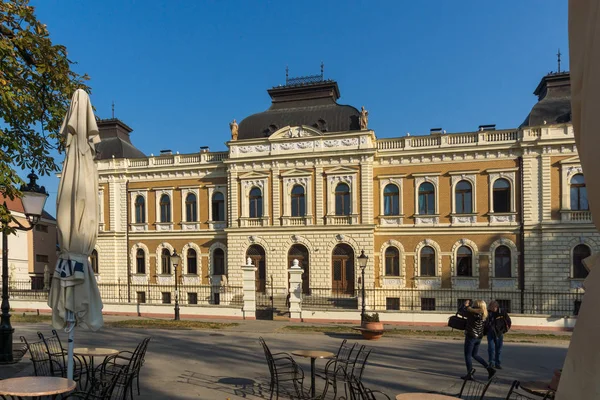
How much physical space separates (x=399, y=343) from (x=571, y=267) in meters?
15.0

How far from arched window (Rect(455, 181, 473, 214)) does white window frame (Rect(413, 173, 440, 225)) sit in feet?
3.83

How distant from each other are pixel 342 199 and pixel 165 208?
520 inches

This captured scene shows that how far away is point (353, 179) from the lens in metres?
27.1

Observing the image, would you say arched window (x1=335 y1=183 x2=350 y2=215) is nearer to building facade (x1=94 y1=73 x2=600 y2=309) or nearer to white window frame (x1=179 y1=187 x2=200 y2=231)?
building facade (x1=94 y1=73 x2=600 y2=309)

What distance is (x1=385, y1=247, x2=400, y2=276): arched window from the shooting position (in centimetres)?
2728

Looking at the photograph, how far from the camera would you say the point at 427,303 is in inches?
1026

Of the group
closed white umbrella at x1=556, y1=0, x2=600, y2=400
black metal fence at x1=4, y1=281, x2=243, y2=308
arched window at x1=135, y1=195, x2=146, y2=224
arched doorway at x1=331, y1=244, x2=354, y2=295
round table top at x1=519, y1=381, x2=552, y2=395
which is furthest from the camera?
arched window at x1=135, y1=195, x2=146, y2=224

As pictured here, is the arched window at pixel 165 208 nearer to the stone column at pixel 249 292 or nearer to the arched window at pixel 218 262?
the arched window at pixel 218 262

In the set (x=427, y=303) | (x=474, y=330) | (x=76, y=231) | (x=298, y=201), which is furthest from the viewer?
(x=298, y=201)

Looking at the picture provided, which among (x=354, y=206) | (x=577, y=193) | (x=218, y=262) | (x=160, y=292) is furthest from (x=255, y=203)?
(x=577, y=193)

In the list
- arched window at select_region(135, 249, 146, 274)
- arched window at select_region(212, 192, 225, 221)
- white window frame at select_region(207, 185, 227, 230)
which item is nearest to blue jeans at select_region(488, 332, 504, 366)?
white window frame at select_region(207, 185, 227, 230)

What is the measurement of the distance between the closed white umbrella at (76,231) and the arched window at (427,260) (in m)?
22.9

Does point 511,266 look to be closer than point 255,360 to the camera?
No

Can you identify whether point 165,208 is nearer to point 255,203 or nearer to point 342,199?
point 255,203
